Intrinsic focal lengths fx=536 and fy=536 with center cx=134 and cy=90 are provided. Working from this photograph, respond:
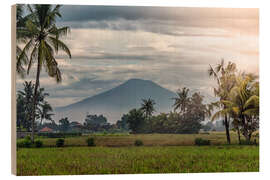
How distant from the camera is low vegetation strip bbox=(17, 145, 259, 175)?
1109 centimetres

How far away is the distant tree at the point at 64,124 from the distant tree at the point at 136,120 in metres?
1.31

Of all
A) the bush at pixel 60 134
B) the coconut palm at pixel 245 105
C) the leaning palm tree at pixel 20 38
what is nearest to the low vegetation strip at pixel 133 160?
the bush at pixel 60 134

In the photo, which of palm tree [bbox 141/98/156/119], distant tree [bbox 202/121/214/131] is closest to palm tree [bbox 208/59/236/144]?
distant tree [bbox 202/121/214/131]

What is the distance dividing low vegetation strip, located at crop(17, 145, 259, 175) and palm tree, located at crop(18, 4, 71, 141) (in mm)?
649

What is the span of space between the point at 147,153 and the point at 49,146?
210cm

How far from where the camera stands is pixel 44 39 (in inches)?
449

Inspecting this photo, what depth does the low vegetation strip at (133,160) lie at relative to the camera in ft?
36.4

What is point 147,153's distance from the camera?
1152cm

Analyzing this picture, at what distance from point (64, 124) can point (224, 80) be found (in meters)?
3.68

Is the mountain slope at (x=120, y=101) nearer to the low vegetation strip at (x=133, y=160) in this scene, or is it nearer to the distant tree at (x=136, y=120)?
the distant tree at (x=136, y=120)

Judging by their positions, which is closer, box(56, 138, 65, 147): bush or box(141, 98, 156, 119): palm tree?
box(56, 138, 65, 147): bush

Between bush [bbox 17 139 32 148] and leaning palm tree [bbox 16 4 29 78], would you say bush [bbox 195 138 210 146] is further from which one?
leaning palm tree [bbox 16 4 29 78]
